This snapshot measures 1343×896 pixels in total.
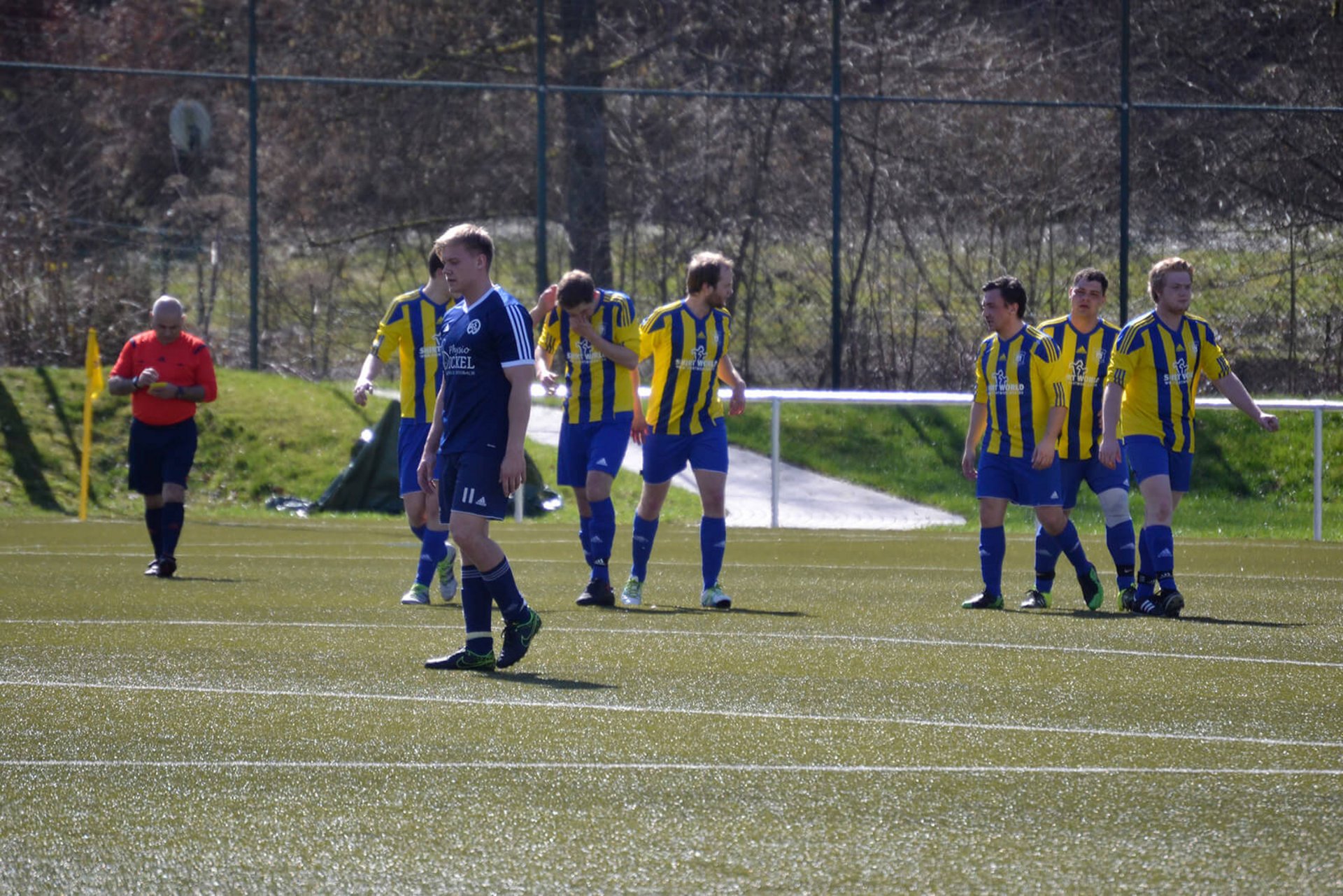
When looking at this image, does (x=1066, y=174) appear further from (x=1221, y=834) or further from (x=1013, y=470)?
(x=1221, y=834)

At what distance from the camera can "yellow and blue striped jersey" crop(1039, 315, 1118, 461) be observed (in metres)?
10.2

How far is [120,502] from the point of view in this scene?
17375mm

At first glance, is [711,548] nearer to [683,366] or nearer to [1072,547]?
[683,366]

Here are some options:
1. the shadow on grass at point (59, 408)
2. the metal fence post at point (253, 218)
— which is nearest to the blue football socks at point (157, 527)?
the shadow on grass at point (59, 408)

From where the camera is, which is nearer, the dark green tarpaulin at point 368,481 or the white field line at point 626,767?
the white field line at point 626,767

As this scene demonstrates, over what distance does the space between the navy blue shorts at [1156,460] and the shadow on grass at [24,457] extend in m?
11.2

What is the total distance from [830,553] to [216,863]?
367 inches

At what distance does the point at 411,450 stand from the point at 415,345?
578mm

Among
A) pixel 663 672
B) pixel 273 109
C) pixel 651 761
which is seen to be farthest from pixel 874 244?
pixel 651 761

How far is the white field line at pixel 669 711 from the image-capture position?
597 centimetres

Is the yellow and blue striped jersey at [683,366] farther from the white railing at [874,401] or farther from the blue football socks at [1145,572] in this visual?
the white railing at [874,401]

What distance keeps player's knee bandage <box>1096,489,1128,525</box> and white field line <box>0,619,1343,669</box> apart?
195 centimetres

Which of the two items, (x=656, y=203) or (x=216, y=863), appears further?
(x=656, y=203)

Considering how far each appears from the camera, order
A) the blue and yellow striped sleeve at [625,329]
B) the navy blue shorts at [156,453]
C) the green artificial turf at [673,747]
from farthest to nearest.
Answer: the navy blue shorts at [156,453], the blue and yellow striped sleeve at [625,329], the green artificial turf at [673,747]
